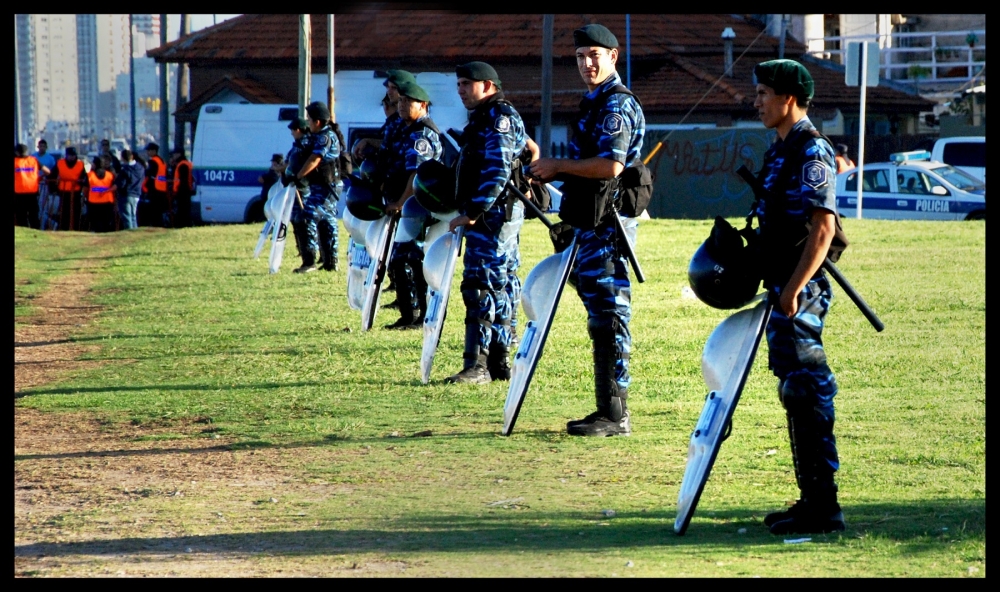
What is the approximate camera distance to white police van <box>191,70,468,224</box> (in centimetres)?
2892

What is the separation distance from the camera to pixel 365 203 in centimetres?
1077

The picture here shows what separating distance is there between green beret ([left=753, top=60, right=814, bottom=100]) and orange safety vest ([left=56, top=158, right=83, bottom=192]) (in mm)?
27575

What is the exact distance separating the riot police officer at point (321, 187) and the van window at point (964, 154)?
17.7 meters

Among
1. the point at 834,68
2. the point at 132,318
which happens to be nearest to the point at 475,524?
the point at 132,318

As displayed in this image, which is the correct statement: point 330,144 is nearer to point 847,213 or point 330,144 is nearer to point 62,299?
point 62,299

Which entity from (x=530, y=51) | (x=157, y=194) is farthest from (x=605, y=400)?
(x=530, y=51)

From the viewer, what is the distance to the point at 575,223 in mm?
6797

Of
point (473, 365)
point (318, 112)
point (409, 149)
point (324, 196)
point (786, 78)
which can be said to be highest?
point (318, 112)

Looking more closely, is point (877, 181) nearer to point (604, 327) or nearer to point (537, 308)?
point (604, 327)

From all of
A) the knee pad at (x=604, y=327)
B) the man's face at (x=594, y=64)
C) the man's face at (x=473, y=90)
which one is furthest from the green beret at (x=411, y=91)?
the knee pad at (x=604, y=327)

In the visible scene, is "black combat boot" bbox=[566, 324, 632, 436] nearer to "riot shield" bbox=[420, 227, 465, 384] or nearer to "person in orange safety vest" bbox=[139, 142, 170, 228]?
"riot shield" bbox=[420, 227, 465, 384]

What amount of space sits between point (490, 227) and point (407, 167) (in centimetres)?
221

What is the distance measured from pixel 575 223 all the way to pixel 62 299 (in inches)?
403

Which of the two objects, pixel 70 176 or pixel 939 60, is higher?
pixel 939 60
